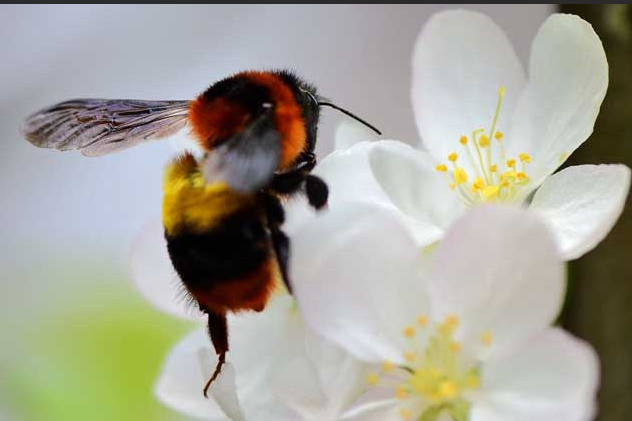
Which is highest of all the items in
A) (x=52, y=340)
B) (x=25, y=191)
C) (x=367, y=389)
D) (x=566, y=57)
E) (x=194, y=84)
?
(x=566, y=57)


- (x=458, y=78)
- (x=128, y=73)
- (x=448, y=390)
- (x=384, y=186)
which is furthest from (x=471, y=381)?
(x=128, y=73)

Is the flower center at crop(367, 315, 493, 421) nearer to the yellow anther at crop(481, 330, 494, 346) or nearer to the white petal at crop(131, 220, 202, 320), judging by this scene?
the yellow anther at crop(481, 330, 494, 346)

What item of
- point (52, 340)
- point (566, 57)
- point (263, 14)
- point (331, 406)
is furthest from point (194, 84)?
point (331, 406)

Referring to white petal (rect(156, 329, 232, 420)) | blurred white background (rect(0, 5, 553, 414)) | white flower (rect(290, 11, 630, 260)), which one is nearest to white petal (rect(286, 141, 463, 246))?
white flower (rect(290, 11, 630, 260))

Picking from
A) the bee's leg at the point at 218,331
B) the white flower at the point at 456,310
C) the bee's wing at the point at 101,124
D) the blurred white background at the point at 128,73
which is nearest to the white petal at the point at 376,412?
the white flower at the point at 456,310

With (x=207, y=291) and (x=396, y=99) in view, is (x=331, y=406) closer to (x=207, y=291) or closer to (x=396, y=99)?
(x=207, y=291)

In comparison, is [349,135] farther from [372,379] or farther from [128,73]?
[128,73]
